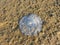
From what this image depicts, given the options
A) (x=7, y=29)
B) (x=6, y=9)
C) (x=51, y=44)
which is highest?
(x=6, y=9)

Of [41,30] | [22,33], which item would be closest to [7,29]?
[22,33]

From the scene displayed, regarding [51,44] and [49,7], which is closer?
[51,44]

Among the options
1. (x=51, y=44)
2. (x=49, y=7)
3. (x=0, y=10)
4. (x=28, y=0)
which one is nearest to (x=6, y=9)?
(x=0, y=10)

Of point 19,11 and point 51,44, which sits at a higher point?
point 19,11

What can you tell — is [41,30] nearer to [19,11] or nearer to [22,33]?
[22,33]

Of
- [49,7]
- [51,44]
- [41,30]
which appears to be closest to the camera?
[51,44]

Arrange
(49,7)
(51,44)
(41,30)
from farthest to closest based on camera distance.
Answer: (49,7) → (41,30) → (51,44)

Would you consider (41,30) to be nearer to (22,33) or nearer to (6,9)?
(22,33)
